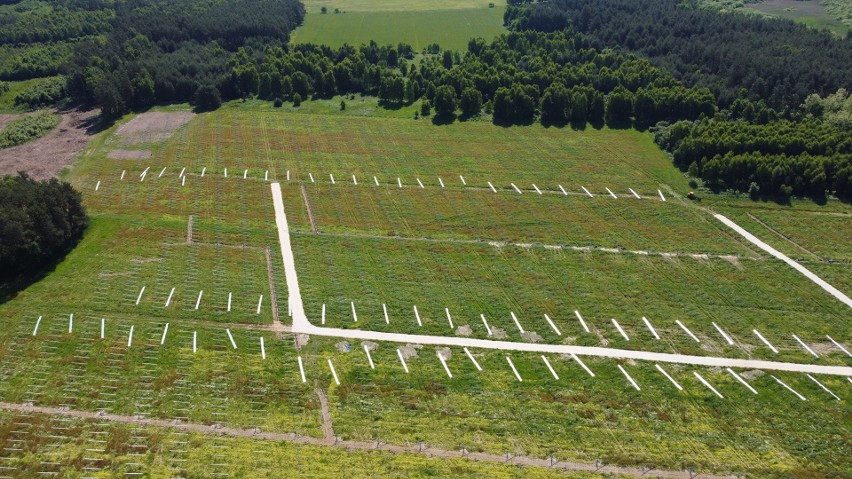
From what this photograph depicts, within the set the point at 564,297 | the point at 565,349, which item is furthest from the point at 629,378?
the point at 564,297

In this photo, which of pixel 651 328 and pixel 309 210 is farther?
pixel 309 210

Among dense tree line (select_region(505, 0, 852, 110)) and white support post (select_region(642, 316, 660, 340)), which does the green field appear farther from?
white support post (select_region(642, 316, 660, 340))

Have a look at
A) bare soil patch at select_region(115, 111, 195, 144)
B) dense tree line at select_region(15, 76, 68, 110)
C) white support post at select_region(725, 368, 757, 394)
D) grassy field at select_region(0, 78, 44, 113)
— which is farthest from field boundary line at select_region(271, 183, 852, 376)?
grassy field at select_region(0, 78, 44, 113)

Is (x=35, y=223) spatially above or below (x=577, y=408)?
above

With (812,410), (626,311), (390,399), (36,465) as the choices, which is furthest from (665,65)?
(36,465)

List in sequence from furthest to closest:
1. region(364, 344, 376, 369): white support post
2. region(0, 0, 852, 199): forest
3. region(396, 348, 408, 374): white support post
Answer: region(0, 0, 852, 199): forest
region(364, 344, 376, 369): white support post
region(396, 348, 408, 374): white support post

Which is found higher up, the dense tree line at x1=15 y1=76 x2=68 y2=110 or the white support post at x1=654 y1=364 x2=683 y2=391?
the dense tree line at x1=15 y1=76 x2=68 y2=110

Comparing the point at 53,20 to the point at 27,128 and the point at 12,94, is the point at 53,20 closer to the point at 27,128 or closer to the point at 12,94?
the point at 12,94
